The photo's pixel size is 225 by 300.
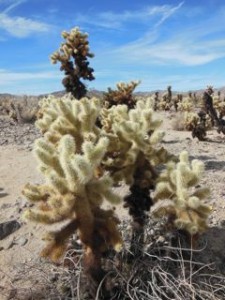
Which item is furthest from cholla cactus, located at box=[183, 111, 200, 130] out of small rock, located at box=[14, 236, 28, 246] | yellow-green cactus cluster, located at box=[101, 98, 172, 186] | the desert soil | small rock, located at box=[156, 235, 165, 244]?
yellow-green cactus cluster, located at box=[101, 98, 172, 186]

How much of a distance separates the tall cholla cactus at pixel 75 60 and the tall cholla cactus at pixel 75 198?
4.58m

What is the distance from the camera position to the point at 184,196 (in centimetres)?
391

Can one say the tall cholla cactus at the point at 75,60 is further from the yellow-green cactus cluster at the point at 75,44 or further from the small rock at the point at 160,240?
the small rock at the point at 160,240

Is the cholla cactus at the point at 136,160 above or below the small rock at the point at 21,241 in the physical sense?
above

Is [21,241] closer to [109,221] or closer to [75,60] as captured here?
[109,221]

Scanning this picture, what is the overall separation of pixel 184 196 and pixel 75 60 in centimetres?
476

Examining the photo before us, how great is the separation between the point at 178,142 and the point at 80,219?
753 cm

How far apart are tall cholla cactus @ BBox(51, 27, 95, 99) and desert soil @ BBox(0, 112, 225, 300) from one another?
1.59 metres

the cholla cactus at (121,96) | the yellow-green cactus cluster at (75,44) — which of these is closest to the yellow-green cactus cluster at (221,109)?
the cholla cactus at (121,96)

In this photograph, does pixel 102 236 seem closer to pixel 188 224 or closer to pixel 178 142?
pixel 188 224

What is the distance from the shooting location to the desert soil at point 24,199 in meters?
4.55

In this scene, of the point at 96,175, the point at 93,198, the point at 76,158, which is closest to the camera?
the point at 76,158

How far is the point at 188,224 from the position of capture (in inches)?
154

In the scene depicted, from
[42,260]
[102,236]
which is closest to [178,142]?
[42,260]
